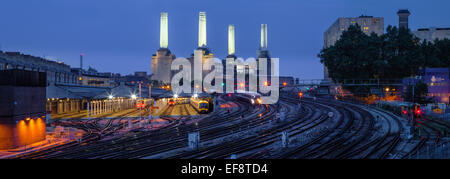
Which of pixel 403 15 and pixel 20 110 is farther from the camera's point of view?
pixel 403 15

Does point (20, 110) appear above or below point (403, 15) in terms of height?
below

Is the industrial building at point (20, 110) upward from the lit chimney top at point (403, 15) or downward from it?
downward

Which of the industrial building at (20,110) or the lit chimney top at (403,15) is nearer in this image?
the industrial building at (20,110)

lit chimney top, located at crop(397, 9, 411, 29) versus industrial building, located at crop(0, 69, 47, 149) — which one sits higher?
lit chimney top, located at crop(397, 9, 411, 29)

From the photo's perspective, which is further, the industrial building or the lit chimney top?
the lit chimney top

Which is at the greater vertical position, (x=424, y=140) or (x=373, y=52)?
(x=373, y=52)
